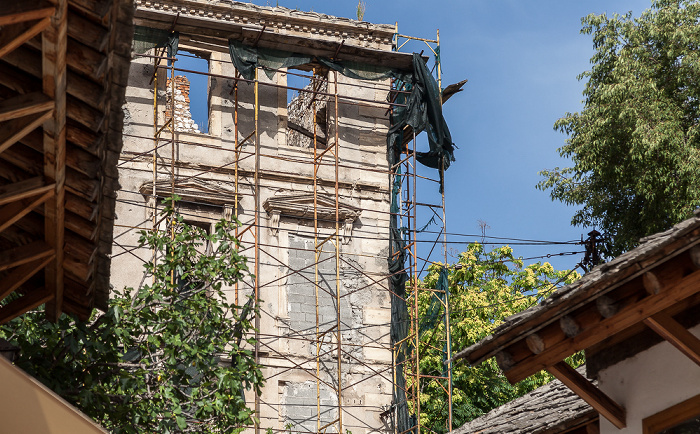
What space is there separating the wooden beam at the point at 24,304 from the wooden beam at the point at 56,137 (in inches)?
2.6

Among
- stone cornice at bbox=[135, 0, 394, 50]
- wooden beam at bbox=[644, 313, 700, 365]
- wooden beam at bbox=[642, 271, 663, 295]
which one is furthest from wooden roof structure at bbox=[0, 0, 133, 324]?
stone cornice at bbox=[135, 0, 394, 50]

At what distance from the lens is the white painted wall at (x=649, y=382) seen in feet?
26.0

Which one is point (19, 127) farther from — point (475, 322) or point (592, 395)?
point (475, 322)

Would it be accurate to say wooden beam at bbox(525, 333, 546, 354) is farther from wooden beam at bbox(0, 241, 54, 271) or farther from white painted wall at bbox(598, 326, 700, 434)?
wooden beam at bbox(0, 241, 54, 271)

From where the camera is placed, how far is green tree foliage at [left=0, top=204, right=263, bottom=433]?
10695 millimetres

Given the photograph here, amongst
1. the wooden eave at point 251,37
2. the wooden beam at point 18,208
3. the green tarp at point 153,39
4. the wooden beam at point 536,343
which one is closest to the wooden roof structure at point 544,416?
the wooden beam at point 536,343

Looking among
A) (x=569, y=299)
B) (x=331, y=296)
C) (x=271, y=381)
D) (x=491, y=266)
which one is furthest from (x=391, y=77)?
(x=569, y=299)

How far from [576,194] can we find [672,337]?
18022mm

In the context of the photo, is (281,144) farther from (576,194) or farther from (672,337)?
(672,337)

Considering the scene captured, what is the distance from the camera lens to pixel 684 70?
79.4ft

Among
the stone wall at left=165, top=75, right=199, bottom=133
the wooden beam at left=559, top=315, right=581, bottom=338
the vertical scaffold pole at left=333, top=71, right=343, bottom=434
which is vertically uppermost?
the stone wall at left=165, top=75, right=199, bottom=133

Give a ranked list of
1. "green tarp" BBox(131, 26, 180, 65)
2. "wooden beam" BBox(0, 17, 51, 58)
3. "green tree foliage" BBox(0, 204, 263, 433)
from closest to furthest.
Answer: "wooden beam" BBox(0, 17, 51, 58) → "green tree foliage" BBox(0, 204, 263, 433) → "green tarp" BBox(131, 26, 180, 65)

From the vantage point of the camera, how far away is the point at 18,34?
6.07m

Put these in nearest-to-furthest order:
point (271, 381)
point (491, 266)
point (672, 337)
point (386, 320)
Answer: point (672, 337), point (271, 381), point (386, 320), point (491, 266)
